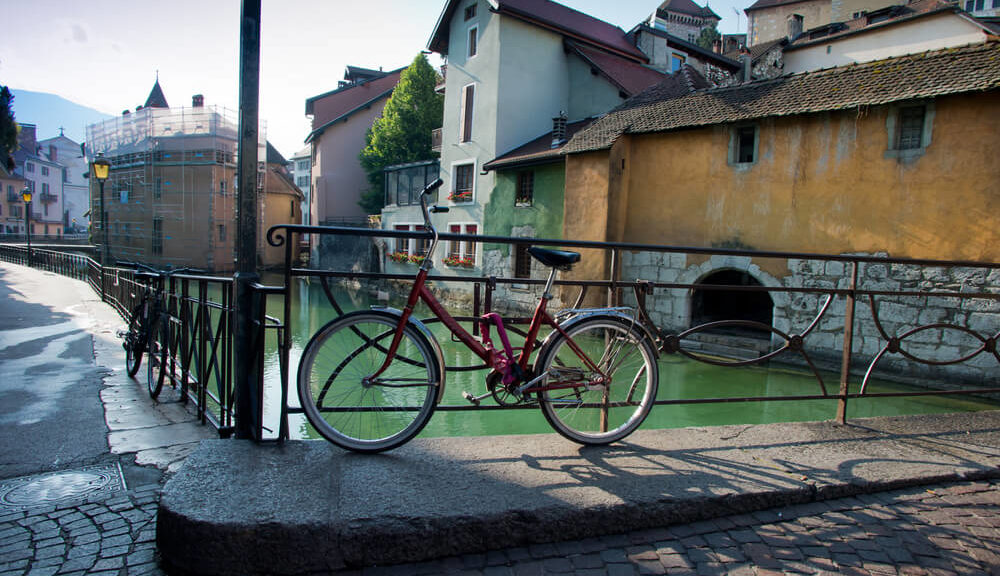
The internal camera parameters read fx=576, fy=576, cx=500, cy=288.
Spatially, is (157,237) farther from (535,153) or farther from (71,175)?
(71,175)

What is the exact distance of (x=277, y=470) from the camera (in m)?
2.14

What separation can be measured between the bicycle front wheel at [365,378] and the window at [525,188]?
17064mm

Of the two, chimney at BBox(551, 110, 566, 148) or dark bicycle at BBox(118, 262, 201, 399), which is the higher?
chimney at BBox(551, 110, 566, 148)

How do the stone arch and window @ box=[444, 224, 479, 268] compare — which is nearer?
the stone arch

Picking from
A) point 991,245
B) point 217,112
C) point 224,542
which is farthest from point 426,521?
point 217,112

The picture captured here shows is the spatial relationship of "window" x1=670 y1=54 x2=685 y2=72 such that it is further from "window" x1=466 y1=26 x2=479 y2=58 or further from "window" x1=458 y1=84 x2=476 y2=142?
"window" x1=458 y1=84 x2=476 y2=142

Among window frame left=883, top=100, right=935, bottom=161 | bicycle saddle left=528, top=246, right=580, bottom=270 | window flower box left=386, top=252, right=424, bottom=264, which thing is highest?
window frame left=883, top=100, right=935, bottom=161

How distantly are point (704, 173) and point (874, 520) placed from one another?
13.0m

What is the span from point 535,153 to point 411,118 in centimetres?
1333

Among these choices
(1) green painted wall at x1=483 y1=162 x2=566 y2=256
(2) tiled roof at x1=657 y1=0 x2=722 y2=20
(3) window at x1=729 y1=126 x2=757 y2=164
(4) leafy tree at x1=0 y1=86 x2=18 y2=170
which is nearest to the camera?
(3) window at x1=729 y1=126 x2=757 y2=164

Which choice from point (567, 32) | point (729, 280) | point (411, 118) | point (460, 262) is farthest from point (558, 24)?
point (729, 280)

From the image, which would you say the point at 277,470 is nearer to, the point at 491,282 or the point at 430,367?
the point at 430,367

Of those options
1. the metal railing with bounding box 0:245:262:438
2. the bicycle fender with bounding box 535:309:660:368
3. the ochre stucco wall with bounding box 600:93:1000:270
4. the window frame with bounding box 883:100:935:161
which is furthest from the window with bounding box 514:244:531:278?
the bicycle fender with bounding box 535:309:660:368

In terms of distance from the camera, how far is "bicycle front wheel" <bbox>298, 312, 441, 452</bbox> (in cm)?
238
